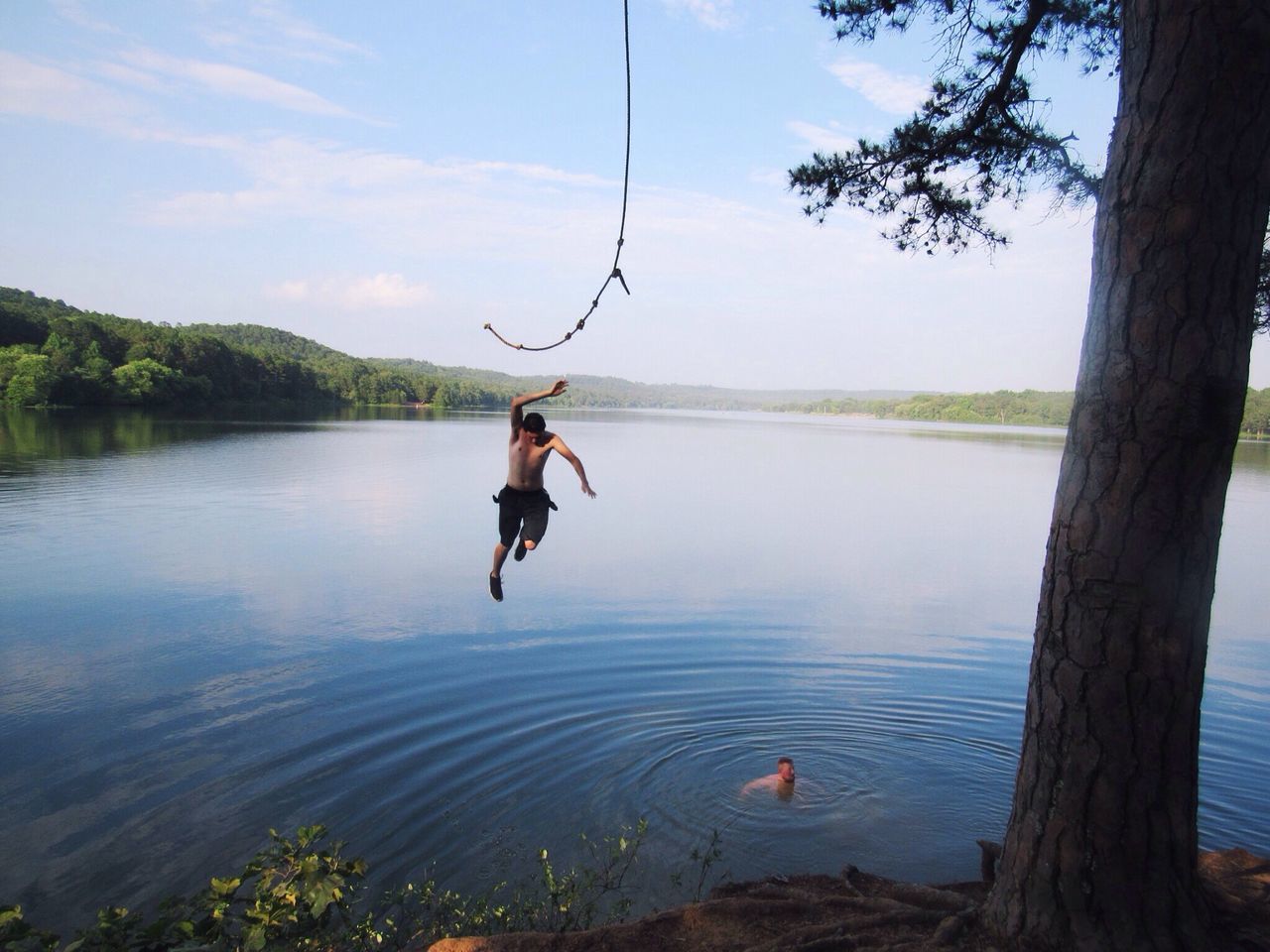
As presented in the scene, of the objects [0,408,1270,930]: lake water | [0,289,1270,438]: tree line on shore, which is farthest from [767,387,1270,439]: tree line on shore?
[0,408,1270,930]: lake water

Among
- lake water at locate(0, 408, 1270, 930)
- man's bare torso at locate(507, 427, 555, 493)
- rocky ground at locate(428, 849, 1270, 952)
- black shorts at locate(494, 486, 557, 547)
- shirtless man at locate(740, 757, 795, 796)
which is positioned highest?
man's bare torso at locate(507, 427, 555, 493)

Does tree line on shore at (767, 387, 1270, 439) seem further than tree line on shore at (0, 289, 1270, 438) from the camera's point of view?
Yes

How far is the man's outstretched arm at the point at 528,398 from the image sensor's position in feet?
20.1

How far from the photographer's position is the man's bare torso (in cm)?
724

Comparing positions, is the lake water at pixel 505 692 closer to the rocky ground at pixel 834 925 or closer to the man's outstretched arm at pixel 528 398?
the rocky ground at pixel 834 925

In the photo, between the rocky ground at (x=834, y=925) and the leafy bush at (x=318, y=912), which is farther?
the rocky ground at (x=834, y=925)

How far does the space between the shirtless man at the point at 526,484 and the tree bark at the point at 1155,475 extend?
14.5 feet

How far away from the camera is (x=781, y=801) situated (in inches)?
268

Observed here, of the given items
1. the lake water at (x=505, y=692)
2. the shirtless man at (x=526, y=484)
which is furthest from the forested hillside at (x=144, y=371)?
the shirtless man at (x=526, y=484)

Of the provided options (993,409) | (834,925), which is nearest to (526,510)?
(834,925)

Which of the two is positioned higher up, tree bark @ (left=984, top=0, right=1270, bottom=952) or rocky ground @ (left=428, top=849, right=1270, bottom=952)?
tree bark @ (left=984, top=0, right=1270, bottom=952)

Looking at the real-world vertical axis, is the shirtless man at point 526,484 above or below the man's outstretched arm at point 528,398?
below

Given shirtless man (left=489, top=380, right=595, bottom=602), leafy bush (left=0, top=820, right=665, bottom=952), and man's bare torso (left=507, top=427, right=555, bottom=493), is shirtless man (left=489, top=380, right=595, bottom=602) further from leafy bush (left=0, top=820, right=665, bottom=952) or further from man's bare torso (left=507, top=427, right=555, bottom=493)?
leafy bush (left=0, top=820, right=665, bottom=952)

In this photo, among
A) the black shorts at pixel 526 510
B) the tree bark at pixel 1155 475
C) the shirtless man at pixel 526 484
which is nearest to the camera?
the tree bark at pixel 1155 475
